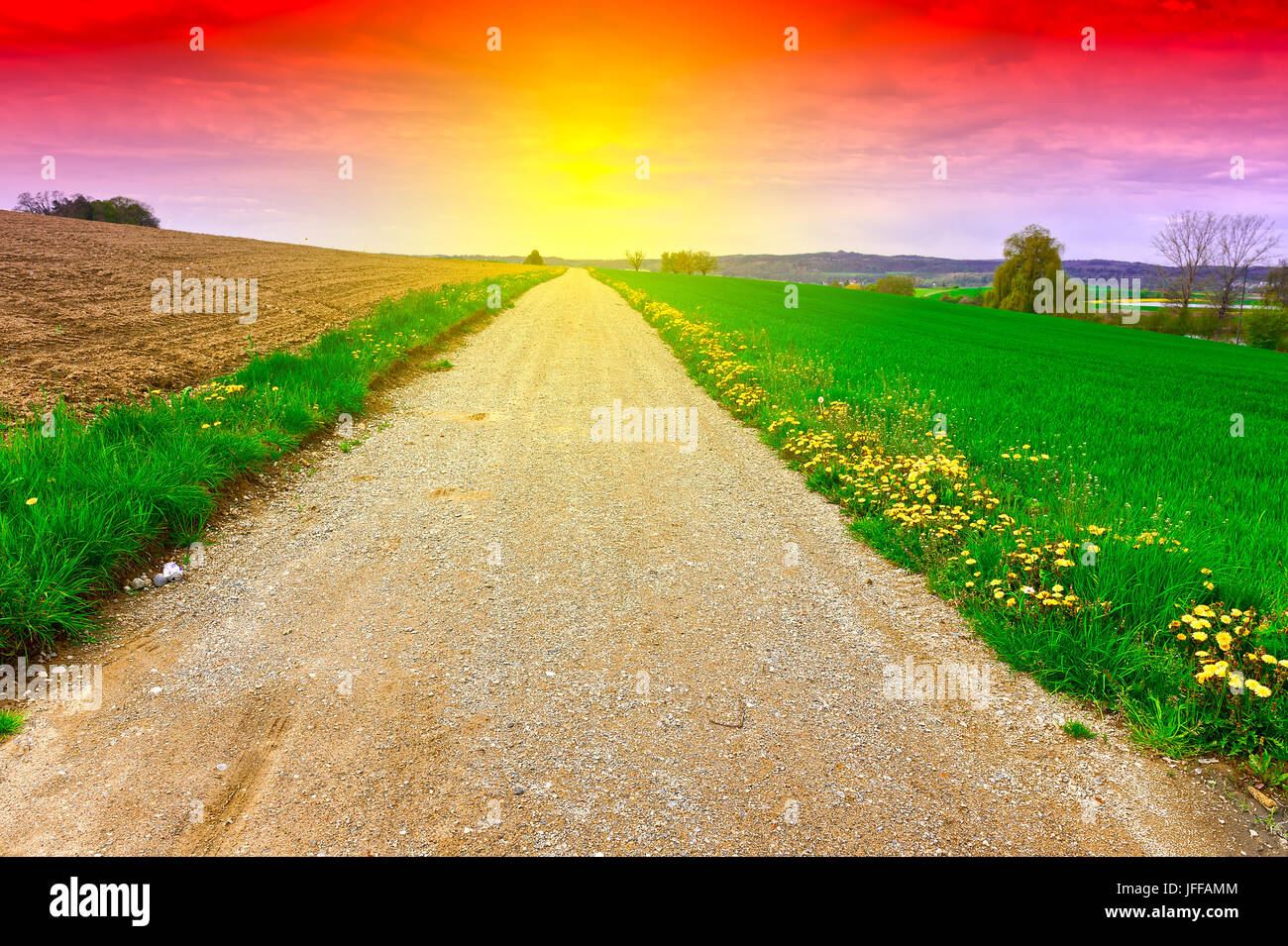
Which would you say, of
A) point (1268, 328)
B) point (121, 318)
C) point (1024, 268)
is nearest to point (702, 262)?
point (1024, 268)

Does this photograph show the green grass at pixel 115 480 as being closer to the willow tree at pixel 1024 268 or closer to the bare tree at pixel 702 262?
the willow tree at pixel 1024 268

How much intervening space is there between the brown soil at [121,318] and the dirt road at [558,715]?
6.03 m

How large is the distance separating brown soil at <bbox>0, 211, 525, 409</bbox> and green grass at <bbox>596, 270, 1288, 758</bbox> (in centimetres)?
1000

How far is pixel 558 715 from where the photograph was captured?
3.70m

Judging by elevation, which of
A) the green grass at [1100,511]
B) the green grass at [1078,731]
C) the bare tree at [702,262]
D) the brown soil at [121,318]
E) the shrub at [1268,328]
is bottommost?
the green grass at [1078,731]

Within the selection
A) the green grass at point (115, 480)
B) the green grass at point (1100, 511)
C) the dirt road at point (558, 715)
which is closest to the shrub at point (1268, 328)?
the green grass at point (1100, 511)

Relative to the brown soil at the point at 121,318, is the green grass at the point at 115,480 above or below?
below

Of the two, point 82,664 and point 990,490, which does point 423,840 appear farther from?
point 990,490

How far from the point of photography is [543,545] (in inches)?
236

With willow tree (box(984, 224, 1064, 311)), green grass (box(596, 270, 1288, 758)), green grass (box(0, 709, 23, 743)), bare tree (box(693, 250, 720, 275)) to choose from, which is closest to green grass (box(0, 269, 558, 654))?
green grass (box(0, 709, 23, 743))

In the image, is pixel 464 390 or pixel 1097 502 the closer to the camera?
pixel 1097 502

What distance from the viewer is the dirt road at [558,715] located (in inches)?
115

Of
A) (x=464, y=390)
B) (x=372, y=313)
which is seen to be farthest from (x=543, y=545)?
(x=372, y=313)

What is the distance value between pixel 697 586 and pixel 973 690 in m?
2.11
